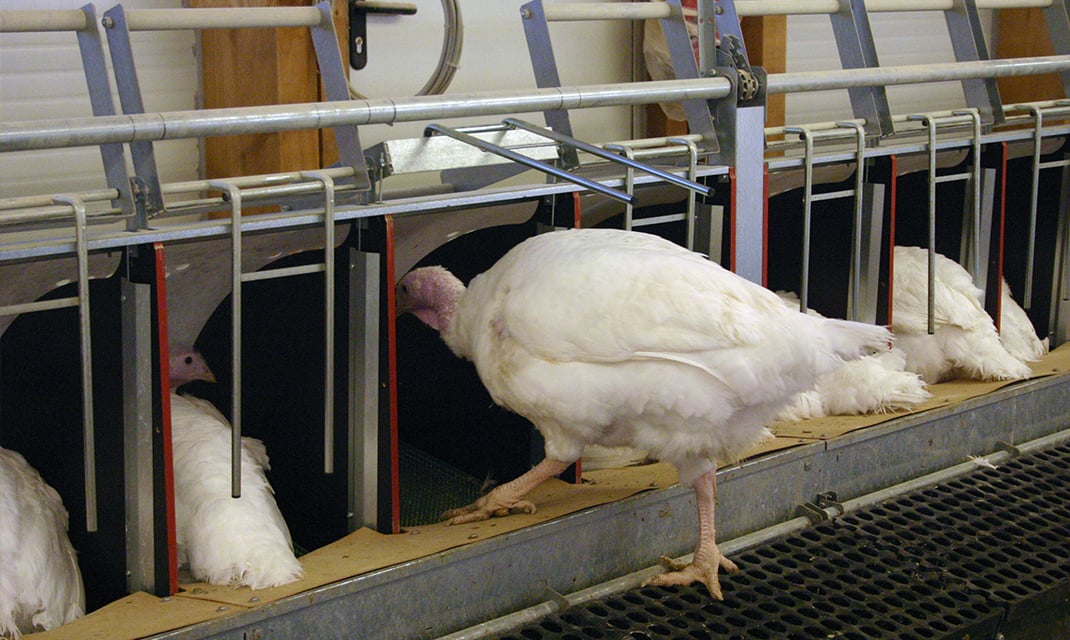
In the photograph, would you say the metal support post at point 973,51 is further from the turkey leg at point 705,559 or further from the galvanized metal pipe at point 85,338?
the galvanized metal pipe at point 85,338

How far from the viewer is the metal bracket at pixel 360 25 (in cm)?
360

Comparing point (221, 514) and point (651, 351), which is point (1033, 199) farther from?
point (221, 514)

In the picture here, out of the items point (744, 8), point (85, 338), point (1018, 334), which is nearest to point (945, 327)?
point (1018, 334)

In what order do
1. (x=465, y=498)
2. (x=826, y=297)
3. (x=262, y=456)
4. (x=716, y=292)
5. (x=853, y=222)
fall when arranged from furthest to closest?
1. (x=826, y=297)
2. (x=853, y=222)
3. (x=465, y=498)
4. (x=262, y=456)
5. (x=716, y=292)

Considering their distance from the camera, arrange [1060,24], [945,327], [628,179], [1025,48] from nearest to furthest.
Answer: [628,179] < [945,327] < [1060,24] < [1025,48]

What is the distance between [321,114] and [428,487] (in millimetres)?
1065

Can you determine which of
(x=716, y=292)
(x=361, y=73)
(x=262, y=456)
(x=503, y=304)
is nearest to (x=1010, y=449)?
(x=716, y=292)

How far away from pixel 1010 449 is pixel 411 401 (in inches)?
58.9

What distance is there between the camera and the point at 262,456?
97.6 inches

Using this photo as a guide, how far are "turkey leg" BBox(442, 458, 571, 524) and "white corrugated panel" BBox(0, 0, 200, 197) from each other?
1.48 metres

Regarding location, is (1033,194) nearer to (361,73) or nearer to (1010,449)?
(1010,449)

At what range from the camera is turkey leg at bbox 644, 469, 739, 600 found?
2404 mm

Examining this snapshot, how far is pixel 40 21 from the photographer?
2143 mm

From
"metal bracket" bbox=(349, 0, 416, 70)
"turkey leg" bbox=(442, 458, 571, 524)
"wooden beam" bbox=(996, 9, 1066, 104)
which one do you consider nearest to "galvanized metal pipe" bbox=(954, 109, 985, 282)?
"turkey leg" bbox=(442, 458, 571, 524)
